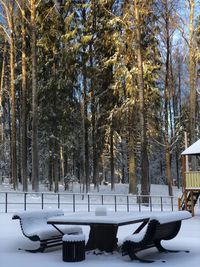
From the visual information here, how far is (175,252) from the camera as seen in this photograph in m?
10.5

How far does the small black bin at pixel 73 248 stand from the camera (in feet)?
30.7

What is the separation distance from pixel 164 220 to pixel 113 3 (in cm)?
2598

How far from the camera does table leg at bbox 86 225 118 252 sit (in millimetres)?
10328

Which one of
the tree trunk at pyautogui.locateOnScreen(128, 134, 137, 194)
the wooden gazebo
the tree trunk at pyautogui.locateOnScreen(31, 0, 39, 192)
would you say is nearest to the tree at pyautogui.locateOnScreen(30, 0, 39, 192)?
the tree trunk at pyautogui.locateOnScreen(31, 0, 39, 192)

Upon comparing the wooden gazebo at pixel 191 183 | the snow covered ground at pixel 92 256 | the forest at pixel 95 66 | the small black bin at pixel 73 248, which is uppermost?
the forest at pixel 95 66

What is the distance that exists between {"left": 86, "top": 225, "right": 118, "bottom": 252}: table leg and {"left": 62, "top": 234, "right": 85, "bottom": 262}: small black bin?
2.87 feet

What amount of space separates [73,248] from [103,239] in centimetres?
122

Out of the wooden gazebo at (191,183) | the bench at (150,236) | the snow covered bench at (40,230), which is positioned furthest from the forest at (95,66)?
the bench at (150,236)

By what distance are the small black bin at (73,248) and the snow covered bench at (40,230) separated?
1.25 meters

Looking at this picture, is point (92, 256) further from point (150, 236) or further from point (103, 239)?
point (150, 236)

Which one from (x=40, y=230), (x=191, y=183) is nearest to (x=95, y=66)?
(x=191, y=183)

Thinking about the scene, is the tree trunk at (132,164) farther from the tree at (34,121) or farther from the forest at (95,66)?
the tree at (34,121)

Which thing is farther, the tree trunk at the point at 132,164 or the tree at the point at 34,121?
the tree trunk at the point at 132,164

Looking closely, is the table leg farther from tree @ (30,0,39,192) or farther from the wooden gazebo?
tree @ (30,0,39,192)
